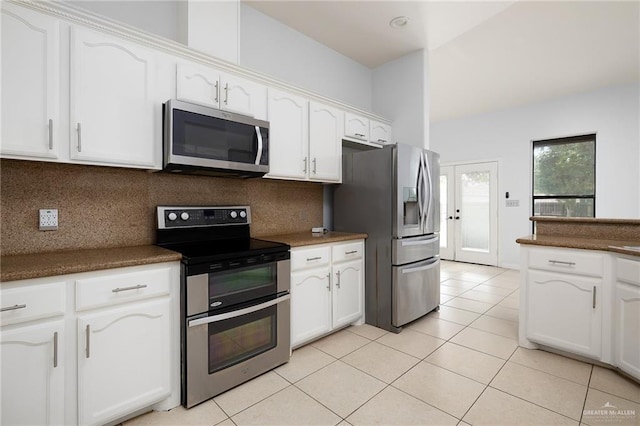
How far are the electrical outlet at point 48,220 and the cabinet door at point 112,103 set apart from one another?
42 cm

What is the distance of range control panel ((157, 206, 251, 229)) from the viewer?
211cm

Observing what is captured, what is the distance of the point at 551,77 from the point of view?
4105 millimetres

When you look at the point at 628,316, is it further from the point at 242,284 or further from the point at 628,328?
the point at 242,284

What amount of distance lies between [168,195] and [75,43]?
40.0 inches

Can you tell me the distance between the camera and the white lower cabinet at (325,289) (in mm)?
2326

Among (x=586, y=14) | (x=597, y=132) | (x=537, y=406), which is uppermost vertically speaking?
(x=586, y=14)

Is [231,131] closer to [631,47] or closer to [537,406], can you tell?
[537,406]

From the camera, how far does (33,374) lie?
1289 mm

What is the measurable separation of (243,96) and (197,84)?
35cm

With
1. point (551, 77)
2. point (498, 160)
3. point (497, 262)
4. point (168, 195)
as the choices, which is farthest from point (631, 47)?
point (168, 195)

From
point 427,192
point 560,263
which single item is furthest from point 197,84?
point 560,263

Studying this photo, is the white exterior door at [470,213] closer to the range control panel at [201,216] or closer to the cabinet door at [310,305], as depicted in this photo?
the cabinet door at [310,305]

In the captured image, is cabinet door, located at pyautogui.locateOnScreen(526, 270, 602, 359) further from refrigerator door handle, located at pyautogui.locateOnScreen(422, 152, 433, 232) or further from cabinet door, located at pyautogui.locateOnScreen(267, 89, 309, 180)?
cabinet door, located at pyautogui.locateOnScreen(267, 89, 309, 180)

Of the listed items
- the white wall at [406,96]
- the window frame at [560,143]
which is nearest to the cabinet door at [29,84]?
the white wall at [406,96]
